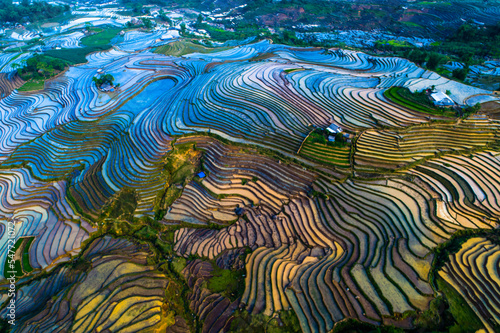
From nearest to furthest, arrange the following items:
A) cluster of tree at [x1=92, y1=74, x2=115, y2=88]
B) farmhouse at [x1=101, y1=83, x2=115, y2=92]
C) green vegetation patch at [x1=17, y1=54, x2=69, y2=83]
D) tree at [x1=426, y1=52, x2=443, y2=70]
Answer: tree at [x1=426, y1=52, x2=443, y2=70] → farmhouse at [x1=101, y1=83, x2=115, y2=92] → cluster of tree at [x1=92, y1=74, x2=115, y2=88] → green vegetation patch at [x1=17, y1=54, x2=69, y2=83]

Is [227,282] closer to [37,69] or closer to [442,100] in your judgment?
[442,100]

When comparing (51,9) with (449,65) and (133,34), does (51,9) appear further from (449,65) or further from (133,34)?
(449,65)

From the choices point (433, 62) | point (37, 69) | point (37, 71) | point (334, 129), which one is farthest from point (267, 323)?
point (37, 71)

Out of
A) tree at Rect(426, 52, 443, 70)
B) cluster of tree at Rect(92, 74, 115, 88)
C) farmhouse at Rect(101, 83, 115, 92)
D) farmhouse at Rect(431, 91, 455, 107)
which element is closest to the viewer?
farmhouse at Rect(431, 91, 455, 107)

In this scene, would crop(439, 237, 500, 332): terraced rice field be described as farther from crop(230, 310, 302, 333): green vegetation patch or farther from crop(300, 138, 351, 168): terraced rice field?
crop(300, 138, 351, 168): terraced rice field

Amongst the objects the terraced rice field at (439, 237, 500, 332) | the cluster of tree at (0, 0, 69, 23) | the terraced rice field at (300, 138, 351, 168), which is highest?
the cluster of tree at (0, 0, 69, 23)

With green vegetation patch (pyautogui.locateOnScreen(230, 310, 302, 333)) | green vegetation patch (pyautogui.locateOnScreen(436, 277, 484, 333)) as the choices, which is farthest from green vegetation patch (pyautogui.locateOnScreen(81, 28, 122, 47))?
green vegetation patch (pyautogui.locateOnScreen(436, 277, 484, 333))
